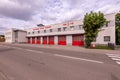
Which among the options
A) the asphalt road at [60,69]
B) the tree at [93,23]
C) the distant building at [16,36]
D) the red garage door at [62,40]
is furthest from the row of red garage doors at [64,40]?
the asphalt road at [60,69]

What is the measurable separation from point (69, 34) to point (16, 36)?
118 ft

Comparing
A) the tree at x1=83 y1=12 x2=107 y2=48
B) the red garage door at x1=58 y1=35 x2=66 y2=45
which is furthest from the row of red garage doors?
the tree at x1=83 y1=12 x2=107 y2=48

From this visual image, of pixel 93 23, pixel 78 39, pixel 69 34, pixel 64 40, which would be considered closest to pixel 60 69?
pixel 93 23

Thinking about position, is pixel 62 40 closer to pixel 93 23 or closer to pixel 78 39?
pixel 78 39

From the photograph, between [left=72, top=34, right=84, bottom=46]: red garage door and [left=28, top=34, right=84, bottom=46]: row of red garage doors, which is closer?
[left=72, top=34, right=84, bottom=46]: red garage door

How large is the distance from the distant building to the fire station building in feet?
24.7

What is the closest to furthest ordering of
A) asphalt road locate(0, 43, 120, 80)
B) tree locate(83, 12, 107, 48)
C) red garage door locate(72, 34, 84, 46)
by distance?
asphalt road locate(0, 43, 120, 80) < tree locate(83, 12, 107, 48) < red garage door locate(72, 34, 84, 46)

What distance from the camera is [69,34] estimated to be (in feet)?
132

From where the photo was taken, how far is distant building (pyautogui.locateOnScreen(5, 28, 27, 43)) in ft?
203

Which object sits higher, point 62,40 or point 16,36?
point 16,36

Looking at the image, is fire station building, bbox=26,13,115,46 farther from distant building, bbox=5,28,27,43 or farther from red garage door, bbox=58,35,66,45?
distant building, bbox=5,28,27,43

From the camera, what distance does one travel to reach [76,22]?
38.8 m

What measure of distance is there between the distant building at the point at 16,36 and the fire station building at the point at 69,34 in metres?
7.53

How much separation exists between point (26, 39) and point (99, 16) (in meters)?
43.5
